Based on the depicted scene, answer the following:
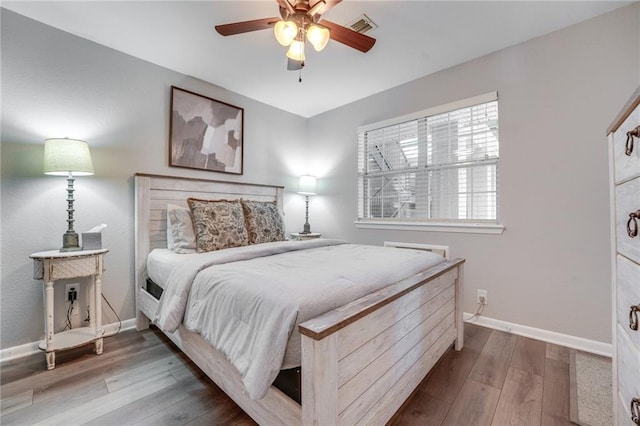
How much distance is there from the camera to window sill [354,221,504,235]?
2504 millimetres

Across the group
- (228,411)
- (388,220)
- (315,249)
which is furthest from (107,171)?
(388,220)

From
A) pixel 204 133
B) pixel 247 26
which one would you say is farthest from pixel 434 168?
pixel 204 133

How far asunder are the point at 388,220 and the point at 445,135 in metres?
1.11

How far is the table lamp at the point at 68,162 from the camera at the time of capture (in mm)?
1915

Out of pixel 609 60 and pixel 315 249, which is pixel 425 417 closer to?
pixel 315 249

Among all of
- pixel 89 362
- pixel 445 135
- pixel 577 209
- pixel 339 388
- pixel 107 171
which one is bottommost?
pixel 89 362

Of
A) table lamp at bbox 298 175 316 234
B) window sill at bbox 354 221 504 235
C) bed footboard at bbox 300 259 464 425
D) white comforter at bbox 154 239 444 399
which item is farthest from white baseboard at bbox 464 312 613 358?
table lamp at bbox 298 175 316 234

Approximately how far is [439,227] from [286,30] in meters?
2.25

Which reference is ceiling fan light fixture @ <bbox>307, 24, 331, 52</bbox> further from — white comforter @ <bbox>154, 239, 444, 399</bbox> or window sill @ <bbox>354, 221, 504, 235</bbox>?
window sill @ <bbox>354, 221, 504, 235</bbox>

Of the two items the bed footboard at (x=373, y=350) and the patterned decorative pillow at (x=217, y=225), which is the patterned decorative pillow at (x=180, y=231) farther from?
the bed footboard at (x=373, y=350)

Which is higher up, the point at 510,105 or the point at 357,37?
the point at 357,37

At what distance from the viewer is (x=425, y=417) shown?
1.38 metres

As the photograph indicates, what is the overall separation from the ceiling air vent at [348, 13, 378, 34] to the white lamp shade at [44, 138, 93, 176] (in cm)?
228

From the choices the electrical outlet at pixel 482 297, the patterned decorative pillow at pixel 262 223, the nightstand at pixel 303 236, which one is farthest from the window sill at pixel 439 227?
the patterned decorative pillow at pixel 262 223
